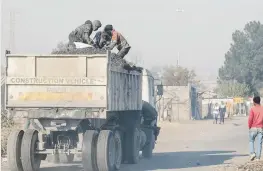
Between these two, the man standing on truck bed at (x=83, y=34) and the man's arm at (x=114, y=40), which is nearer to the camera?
the man standing on truck bed at (x=83, y=34)

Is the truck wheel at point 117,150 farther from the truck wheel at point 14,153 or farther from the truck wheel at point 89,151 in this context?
the truck wheel at point 14,153

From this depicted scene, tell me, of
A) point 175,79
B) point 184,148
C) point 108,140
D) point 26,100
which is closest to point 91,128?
point 108,140

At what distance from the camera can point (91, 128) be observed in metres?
15.0

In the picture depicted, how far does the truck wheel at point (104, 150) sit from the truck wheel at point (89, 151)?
13 cm

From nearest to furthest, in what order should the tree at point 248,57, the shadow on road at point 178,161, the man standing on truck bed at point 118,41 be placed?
the man standing on truck bed at point 118,41 → the shadow on road at point 178,161 → the tree at point 248,57

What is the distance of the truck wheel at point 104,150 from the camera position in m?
14.4

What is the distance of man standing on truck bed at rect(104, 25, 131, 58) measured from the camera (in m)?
16.6

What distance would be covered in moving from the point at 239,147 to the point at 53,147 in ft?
38.5

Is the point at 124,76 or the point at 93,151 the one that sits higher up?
the point at 124,76

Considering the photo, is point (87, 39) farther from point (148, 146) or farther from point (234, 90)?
point (234, 90)

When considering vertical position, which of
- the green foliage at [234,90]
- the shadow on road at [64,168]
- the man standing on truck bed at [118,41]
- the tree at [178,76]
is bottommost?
the shadow on road at [64,168]

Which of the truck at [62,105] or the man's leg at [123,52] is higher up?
the man's leg at [123,52]

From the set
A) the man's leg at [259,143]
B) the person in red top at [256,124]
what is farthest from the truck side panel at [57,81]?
the man's leg at [259,143]

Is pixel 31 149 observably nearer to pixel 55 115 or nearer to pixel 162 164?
pixel 55 115
